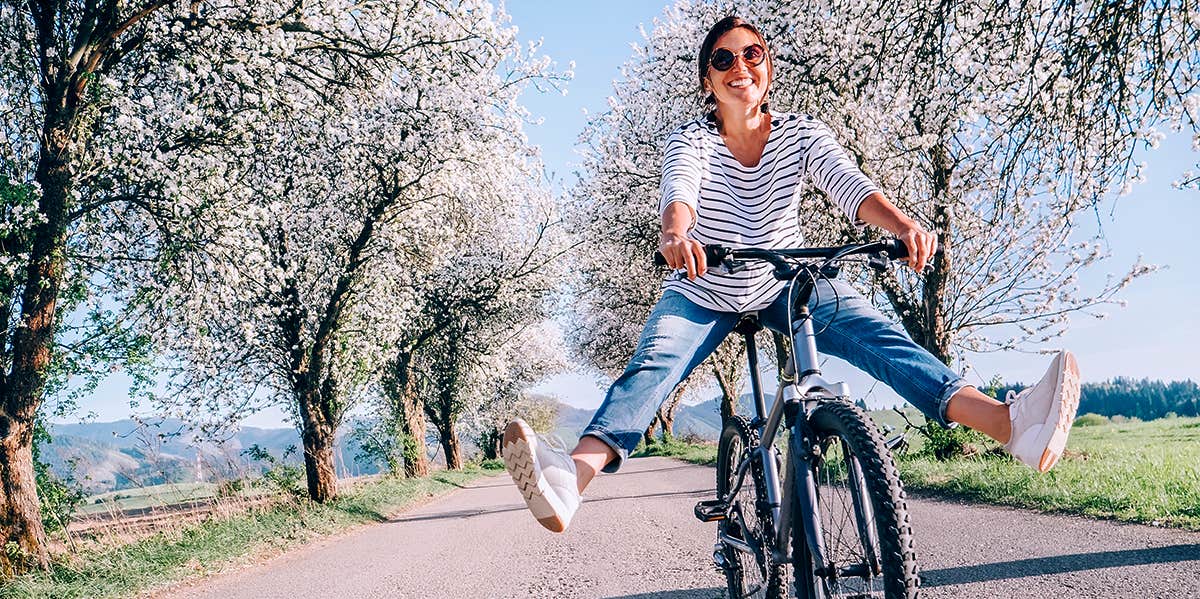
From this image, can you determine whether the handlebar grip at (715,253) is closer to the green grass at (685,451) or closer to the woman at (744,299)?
the woman at (744,299)

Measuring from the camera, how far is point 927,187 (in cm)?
1259

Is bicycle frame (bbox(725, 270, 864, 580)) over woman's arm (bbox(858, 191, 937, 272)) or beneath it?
beneath

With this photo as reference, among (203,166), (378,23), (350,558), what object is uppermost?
(378,23)

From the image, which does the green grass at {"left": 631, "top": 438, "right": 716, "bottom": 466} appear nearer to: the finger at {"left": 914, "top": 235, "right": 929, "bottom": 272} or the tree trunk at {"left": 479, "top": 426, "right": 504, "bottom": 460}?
the tree trunk at {"left": 479, "top": 426, "right": 504, "bottom": 460}

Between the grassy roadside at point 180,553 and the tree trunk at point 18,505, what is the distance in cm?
28

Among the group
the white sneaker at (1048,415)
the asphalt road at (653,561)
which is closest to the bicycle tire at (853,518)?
the white sneaker at (1048,415)

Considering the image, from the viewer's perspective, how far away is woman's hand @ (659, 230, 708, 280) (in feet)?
8.05

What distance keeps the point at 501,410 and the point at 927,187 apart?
1419 inches

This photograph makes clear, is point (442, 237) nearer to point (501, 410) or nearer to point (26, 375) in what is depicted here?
point (26, 375)

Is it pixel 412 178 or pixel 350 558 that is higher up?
pixel 412 178

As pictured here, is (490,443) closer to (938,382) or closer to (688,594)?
(688,594)

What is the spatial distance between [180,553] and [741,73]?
24.1 feet

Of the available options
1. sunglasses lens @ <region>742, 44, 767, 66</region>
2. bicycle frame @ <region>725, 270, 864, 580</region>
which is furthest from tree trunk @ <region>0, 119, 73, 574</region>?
bicycle frame @ <region>725, 270, 864, 580</region>

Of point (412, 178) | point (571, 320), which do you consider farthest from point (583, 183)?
point (571, 320)
